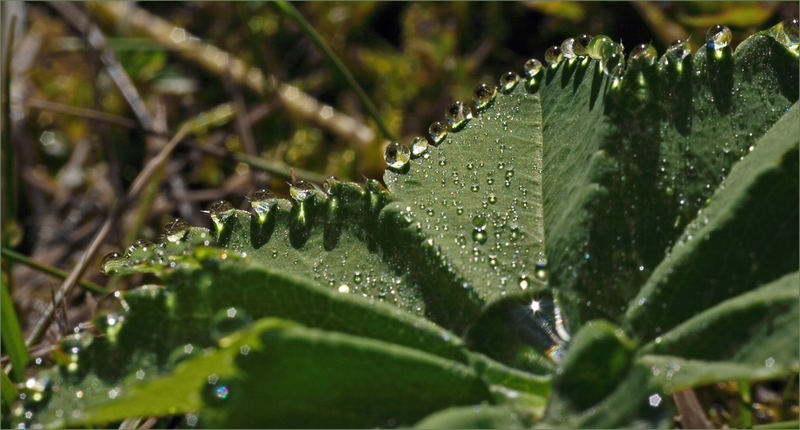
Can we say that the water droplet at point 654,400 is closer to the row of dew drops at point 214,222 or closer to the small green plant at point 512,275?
the small green plant at point 512,275

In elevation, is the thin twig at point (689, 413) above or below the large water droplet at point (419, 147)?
below

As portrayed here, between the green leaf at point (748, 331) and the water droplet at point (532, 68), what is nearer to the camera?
the green leaf at point (748, 331)

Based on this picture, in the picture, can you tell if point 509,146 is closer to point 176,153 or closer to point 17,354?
point 17,354

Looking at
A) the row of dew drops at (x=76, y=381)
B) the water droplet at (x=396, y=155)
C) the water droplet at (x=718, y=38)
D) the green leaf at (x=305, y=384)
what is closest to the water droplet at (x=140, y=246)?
the row of dew drops at (x=76, y=381)

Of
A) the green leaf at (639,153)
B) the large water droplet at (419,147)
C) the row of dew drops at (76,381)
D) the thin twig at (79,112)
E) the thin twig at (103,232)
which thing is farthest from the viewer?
the thin twig at (79,112)

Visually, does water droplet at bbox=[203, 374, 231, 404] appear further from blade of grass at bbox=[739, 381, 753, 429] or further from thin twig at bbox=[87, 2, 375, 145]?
thin twig at bbox=[87, 2, 375, 145]

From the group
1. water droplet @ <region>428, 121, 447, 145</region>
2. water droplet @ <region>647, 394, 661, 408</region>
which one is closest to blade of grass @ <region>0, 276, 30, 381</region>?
water droplet @ <region>428, 121, 447, 145</region>

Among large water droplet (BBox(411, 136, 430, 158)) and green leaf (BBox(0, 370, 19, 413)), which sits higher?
large water droplet (BBox(411, 136, 430, 158))

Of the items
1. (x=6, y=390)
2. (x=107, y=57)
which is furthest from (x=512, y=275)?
(x=107, y=57)
